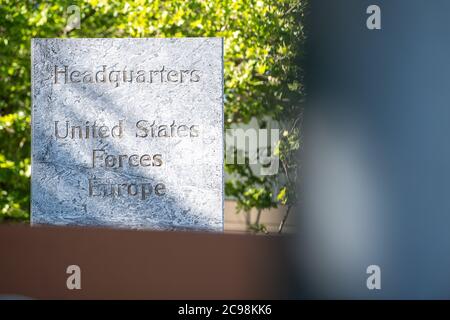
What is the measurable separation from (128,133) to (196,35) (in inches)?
66.0

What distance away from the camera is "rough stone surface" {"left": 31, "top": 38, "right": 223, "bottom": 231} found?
4.64 metres

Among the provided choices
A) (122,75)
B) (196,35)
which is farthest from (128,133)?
(196,35)

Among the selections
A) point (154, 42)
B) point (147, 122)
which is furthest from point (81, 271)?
point (154, 42)

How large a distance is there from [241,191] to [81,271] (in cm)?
229

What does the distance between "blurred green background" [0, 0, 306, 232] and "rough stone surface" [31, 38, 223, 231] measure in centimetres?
80

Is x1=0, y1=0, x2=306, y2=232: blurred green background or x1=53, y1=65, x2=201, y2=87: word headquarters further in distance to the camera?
x1=0, y1=0, x2=306, y2=232: blurred green background

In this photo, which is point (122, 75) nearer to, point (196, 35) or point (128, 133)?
point (128, 133)

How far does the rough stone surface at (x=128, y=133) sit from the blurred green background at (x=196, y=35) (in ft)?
2.64

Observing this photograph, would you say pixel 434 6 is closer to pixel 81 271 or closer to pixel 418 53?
pixel 418 53

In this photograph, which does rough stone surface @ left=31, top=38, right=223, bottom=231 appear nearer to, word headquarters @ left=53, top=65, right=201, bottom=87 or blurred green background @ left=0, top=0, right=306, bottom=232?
word headquarters @ left=53, top=65, right=201, bottom=87

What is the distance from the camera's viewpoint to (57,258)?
4.68m

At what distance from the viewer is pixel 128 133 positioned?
4.71 metres

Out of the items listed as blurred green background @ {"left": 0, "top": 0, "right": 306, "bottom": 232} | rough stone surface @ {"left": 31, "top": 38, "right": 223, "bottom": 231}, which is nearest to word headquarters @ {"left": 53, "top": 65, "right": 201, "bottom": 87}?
rough stone surface @ {"left": 31, "top": 38, "right": 223, "bottom": 231}

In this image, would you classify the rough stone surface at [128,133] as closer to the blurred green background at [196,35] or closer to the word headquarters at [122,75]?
the word headquarters at [122,75]
